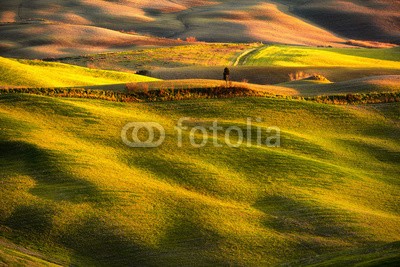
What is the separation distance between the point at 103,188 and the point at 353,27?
273ft

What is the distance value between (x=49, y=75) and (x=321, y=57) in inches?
1229

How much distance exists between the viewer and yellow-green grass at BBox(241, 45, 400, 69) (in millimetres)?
64375

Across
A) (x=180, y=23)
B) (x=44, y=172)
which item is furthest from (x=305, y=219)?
(x=180, y=23)

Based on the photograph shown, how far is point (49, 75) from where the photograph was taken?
142 feet

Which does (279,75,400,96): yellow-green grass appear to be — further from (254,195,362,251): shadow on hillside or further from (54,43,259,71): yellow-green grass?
(54,43,259,71): yellow-green grass

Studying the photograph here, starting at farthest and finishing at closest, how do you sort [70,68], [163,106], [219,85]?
[70,68] < [219,85] < [163,106]

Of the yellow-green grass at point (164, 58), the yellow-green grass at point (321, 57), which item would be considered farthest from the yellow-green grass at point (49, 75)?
the yellow-green grass at point (321, 57)

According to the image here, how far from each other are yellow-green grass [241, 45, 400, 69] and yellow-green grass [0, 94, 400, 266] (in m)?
32.3

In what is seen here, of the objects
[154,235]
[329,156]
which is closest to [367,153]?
[329,156]

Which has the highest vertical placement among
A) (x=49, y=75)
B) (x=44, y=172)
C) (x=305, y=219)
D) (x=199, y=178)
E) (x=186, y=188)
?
(x=49, y=75)

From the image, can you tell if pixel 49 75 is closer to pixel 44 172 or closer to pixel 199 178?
pixel 44 172

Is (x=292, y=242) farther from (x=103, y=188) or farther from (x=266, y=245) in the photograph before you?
(x=103, y=188)

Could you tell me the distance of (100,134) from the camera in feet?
90.6

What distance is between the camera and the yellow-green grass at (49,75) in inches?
1573
